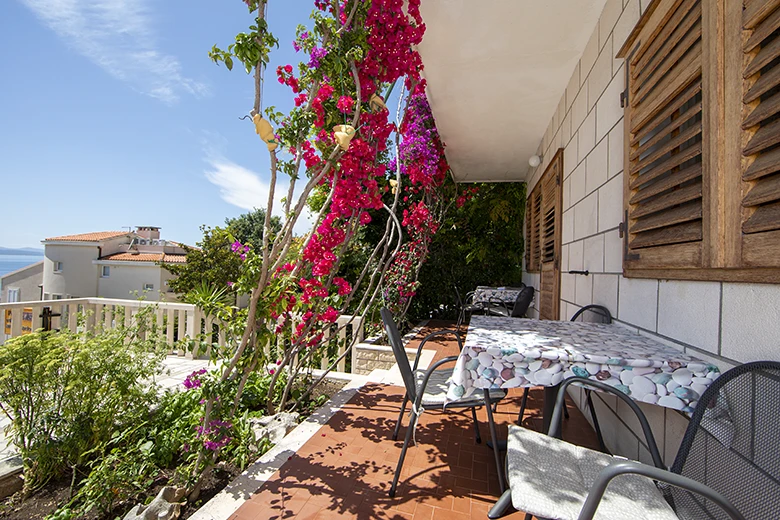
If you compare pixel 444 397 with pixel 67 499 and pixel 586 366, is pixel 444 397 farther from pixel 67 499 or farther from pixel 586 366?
pixel 67 499

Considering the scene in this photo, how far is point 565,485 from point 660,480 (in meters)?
0.39

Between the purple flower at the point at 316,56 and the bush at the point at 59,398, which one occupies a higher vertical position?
the purple flower at the point at 316,56

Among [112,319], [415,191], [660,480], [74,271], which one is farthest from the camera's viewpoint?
[74,271]

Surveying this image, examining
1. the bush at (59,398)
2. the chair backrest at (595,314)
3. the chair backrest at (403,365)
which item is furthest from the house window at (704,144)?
the bush at (59,398)

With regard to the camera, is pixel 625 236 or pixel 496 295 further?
pixel 496 295

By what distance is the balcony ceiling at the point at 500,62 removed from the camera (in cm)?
252

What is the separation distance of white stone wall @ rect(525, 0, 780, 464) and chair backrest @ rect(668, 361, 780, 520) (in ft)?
0.46

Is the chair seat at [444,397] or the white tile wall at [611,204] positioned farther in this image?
the white tile wall at [611,204]

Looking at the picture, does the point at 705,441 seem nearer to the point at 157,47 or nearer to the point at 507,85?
the point at 507,85

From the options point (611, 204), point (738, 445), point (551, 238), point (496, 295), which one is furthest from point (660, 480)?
point (496, 295)

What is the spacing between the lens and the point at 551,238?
3877 millimetres

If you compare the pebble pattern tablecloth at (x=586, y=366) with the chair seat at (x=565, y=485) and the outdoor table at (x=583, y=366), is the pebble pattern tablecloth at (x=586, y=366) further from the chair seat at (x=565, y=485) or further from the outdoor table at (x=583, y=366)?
the chair seat at (x=565, y=485)

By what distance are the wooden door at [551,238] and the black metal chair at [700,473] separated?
257cm

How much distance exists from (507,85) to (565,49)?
674mm
